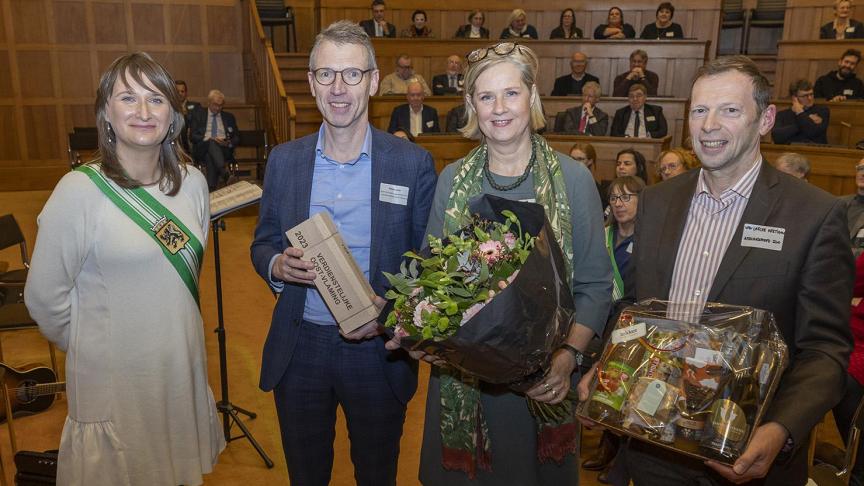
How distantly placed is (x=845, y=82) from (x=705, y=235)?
752 cm

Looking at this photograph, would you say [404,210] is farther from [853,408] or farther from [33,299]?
[853,408]

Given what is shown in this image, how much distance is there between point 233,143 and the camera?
965 cm

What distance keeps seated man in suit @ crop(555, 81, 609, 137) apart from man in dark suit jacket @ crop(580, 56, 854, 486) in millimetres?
6109

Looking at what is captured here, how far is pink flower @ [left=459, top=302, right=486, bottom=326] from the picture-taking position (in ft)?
4.81

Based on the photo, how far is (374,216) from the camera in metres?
2.06

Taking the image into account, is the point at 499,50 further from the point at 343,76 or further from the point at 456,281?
the point at 456,281

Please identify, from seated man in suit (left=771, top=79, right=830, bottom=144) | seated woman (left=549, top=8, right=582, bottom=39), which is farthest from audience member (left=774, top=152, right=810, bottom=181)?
seated woman (left=549, top=8, right=582, bottom=39)

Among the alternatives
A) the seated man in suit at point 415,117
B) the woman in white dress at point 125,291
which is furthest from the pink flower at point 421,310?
the seated man in suit at point 415,117

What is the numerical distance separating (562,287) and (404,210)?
0.69 meters

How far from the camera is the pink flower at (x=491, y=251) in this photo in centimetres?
154

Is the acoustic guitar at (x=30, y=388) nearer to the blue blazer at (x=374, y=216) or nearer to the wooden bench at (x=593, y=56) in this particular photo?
the blue blazer at (x=374, y=216)

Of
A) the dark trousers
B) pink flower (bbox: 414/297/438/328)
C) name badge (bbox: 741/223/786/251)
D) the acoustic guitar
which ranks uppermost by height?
name badge (bbox: 741/223/786/251)

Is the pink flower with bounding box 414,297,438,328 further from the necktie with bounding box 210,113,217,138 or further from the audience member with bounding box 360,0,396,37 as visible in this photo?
the audience member with bounding box 360,0,396,37

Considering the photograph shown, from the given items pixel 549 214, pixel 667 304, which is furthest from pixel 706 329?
pixel 549 214
